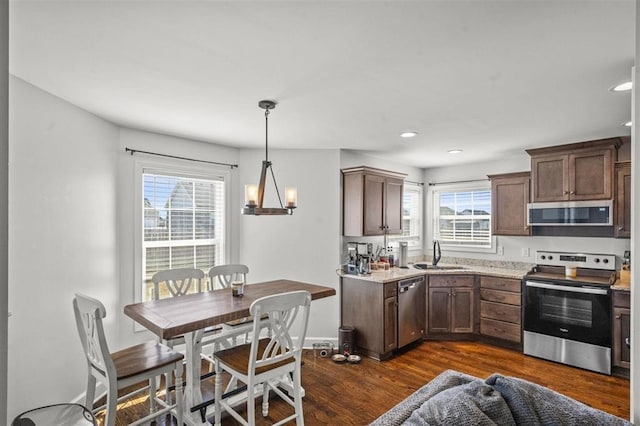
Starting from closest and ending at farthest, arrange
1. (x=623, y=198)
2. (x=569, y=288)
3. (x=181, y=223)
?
1. (x=623, y=198)
2. (x=569, y=288)
3. (x=181, y=223)

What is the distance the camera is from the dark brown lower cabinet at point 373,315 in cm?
378

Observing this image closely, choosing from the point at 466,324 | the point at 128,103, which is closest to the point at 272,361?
the point at 128,103

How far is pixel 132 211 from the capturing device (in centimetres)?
336

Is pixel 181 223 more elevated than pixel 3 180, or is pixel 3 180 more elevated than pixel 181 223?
pixel 3 180

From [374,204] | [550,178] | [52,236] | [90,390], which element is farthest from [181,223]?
[550,178]

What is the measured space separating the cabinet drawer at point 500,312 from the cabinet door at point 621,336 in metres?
0.89

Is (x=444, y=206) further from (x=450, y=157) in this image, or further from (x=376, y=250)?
(x=376, y=250)

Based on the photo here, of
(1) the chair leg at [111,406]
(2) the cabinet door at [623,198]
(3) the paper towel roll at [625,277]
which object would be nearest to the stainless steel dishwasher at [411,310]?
(3) the paper towel roll at [625,277]

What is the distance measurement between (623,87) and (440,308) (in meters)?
3.07

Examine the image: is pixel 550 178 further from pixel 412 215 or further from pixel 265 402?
pixel 265 402

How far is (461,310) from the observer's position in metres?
4.41

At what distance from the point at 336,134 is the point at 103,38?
2273 millimetres

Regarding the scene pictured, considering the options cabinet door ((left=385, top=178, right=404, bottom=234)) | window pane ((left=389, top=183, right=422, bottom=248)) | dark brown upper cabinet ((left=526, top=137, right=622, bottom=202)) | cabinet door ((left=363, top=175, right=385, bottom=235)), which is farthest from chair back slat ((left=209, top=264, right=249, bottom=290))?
dark brown upper cabinet ((left=526, top=137, right=622, bottom=202))

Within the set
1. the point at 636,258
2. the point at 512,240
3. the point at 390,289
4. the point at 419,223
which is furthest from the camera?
the point at 419,223
